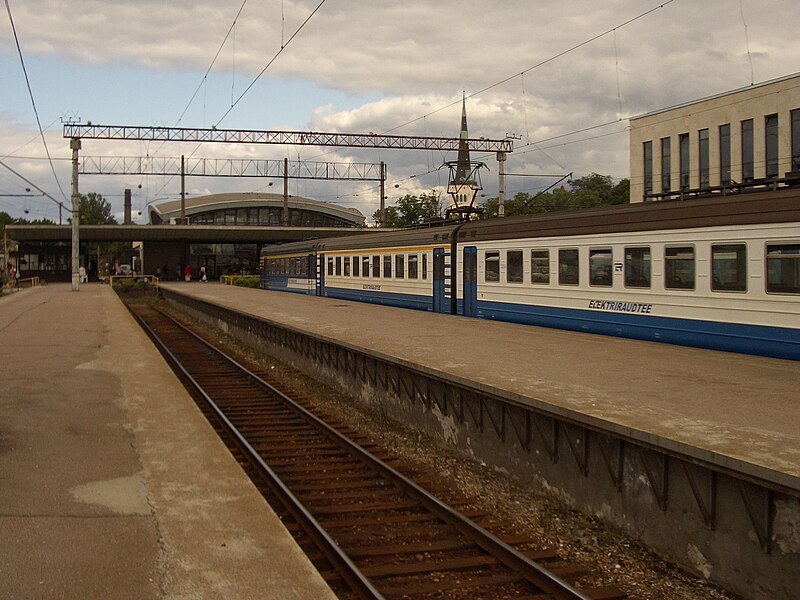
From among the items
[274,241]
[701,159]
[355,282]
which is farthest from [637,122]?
[274,241]

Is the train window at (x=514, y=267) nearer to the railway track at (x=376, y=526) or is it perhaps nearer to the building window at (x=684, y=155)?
the railway track at (x=376, y=526)

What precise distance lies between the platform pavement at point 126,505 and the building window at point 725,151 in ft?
114

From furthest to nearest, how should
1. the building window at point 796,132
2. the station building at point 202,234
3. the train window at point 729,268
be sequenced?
the station building at point 202,234
the building window at point 796,132
the train window at point 729,268

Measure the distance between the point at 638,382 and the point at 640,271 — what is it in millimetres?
5117

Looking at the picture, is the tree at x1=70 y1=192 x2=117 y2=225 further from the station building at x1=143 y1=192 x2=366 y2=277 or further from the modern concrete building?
the modern concrete building

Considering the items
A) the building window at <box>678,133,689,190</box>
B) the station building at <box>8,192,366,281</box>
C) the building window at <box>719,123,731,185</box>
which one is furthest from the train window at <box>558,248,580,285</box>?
the station building at <box>8,192,366,281</box>

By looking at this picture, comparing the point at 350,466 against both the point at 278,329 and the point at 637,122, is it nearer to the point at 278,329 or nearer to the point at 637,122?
the point at 278,329

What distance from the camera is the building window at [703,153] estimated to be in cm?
4200

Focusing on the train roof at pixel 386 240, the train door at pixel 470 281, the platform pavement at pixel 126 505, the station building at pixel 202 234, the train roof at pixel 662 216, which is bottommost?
the platform pavement at pixel 126 505

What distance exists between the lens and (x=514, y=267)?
18.7 metres

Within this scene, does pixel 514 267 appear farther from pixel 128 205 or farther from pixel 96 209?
pixel 96 209

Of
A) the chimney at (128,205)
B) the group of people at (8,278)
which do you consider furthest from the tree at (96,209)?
the group of people at (8,278)

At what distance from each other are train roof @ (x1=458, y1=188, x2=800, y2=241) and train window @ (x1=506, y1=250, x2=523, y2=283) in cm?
41

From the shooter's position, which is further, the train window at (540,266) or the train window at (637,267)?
the train window at (540,266)
